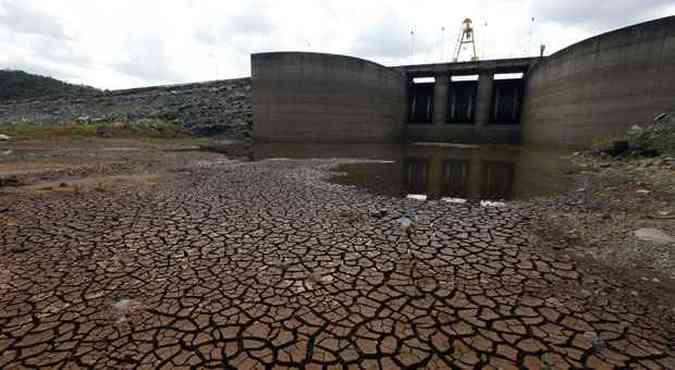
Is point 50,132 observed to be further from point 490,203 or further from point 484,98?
point 484,98

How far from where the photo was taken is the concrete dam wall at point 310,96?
876 inches

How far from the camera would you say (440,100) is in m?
27.7

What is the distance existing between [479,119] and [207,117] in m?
25.8

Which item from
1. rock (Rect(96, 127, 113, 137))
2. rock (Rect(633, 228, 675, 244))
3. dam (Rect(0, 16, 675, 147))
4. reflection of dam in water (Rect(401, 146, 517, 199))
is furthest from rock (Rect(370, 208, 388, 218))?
rock (Rect(96, 127, 113, 137))

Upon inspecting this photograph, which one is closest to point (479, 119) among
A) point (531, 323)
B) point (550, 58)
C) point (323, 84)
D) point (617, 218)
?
point (550, 58)

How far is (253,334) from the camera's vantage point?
78.1 inches

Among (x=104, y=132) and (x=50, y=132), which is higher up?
(x=104, y=132)

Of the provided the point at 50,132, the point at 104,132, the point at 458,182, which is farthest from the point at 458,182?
the point at 50,132

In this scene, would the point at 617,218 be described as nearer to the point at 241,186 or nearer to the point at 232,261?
the point at 232,261

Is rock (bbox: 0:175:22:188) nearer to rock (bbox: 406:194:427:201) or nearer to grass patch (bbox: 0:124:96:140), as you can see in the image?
rock (bbox: 406:194:427:201)

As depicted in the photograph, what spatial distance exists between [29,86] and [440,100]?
67516mm

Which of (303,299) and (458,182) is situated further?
(458,182)

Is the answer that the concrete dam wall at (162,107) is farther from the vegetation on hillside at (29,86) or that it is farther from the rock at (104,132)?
the vegetation on hillside at (29,86)

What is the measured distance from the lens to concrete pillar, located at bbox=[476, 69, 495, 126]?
2569 centimetres
